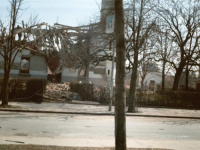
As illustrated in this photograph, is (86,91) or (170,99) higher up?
(86,91)

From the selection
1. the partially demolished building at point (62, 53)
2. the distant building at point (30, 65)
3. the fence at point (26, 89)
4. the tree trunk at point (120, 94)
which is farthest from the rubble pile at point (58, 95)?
the tree trunk at point (120, 94)

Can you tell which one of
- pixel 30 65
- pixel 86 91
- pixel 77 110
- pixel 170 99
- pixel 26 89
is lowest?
pixel 77 110

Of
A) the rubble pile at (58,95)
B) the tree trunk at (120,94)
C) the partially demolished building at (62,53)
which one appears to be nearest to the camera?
the tree trunk at (120,94)

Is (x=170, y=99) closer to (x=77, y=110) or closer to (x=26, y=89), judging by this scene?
(x=77, y=110)

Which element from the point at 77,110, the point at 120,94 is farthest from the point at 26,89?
the point at 120,94

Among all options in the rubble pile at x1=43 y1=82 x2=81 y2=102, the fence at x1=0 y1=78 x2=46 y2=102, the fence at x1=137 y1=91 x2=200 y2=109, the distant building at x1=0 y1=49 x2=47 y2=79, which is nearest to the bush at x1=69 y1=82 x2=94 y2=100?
the rubble pile at x1=43 y1=82 x2=81 y2=102

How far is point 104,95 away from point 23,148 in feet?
60.9

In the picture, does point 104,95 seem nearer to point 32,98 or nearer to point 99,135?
point 32,98

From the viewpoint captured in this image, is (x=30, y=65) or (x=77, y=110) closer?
(x=77, y=110)

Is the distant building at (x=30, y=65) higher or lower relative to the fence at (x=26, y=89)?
higher

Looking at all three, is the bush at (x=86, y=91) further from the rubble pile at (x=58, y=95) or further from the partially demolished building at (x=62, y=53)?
the partially demolished building at (x=62, y=53)

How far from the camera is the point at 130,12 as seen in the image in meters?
19.2

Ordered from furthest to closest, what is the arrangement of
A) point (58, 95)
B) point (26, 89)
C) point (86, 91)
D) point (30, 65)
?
point (30, 65) → point (86, 91) → point (58, 95) → point (26, 89)

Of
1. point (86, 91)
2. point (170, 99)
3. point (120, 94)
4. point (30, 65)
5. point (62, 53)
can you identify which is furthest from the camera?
point (30, 65)
